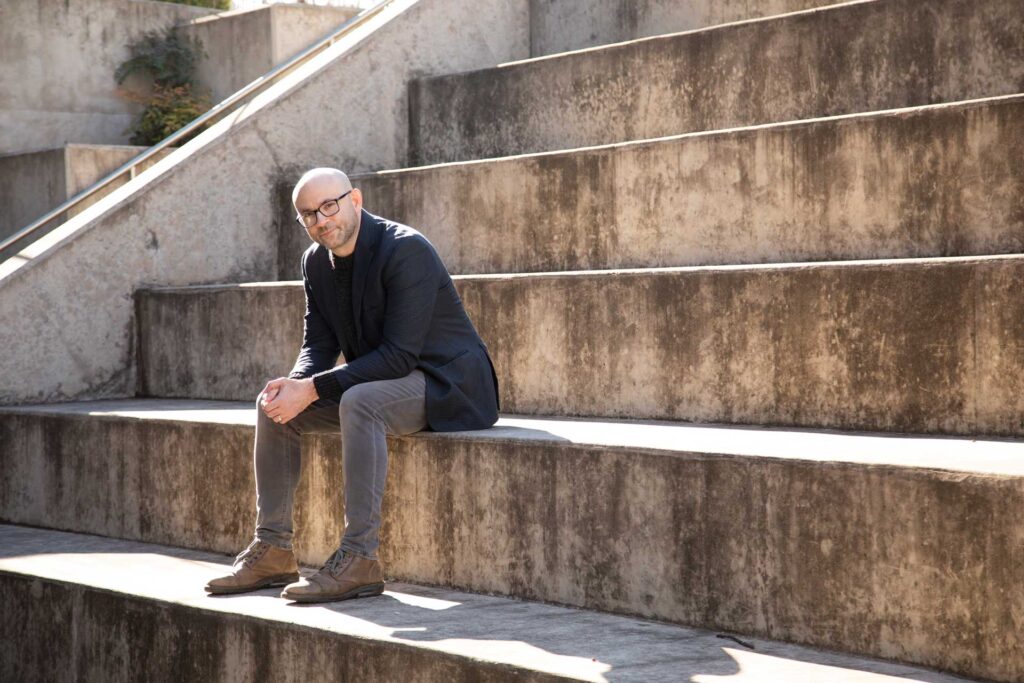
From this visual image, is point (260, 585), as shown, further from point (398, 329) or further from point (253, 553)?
point (398, 329)

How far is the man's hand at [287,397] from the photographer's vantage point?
15.0 feet

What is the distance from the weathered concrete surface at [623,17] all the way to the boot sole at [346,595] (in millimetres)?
4237

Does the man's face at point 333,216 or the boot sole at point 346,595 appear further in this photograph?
the man's face at point 333,216

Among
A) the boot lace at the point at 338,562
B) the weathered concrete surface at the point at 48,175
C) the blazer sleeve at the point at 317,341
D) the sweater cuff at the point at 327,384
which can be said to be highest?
the weathered concrete surface at the point at 48,175

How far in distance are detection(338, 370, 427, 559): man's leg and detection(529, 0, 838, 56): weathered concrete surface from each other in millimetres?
3846

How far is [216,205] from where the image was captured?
7.46m

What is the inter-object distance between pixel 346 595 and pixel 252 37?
7.35 meters

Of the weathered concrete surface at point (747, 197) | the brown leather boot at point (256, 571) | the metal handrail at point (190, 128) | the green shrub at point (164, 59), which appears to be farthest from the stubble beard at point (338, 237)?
the green shrub at point (164, 59)

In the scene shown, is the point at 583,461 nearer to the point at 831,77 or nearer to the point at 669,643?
the point at 669,643

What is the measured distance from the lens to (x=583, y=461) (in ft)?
14.1

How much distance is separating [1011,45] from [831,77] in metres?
0.78

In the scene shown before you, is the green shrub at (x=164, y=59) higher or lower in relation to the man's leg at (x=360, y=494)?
higher

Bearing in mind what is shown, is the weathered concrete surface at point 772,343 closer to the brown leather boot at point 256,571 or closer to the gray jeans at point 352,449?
the gray jeans at point 352,449

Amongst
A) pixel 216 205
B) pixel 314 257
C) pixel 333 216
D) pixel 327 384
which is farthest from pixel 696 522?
pixel 216 205
